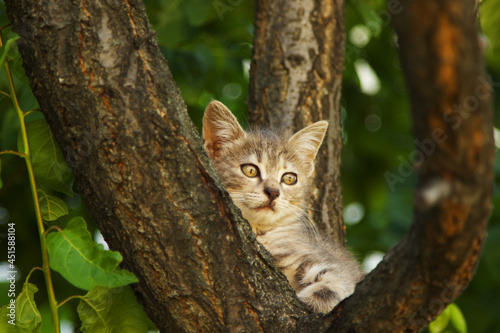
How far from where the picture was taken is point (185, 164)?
2.22 meters

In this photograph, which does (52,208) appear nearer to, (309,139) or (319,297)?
(319,297)

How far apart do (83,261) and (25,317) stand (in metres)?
0.55

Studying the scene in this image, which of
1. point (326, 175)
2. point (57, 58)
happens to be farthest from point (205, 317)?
point (326, 175)

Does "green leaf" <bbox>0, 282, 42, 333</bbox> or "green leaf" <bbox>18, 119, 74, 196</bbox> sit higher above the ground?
"green leaf" <bbox>18, 119, 74, 196</bbox>

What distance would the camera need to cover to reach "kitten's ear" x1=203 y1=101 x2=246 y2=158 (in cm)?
416

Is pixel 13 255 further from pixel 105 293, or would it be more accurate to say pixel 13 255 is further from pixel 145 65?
pixel 145 65

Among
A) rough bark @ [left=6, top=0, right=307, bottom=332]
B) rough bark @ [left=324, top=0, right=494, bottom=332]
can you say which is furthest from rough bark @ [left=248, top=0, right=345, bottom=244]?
rough bark @ [left=324, top=0, right=494, bottom=332]

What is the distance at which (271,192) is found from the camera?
3.98m

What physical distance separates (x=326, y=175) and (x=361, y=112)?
1787mm

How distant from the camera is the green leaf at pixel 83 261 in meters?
2.00
